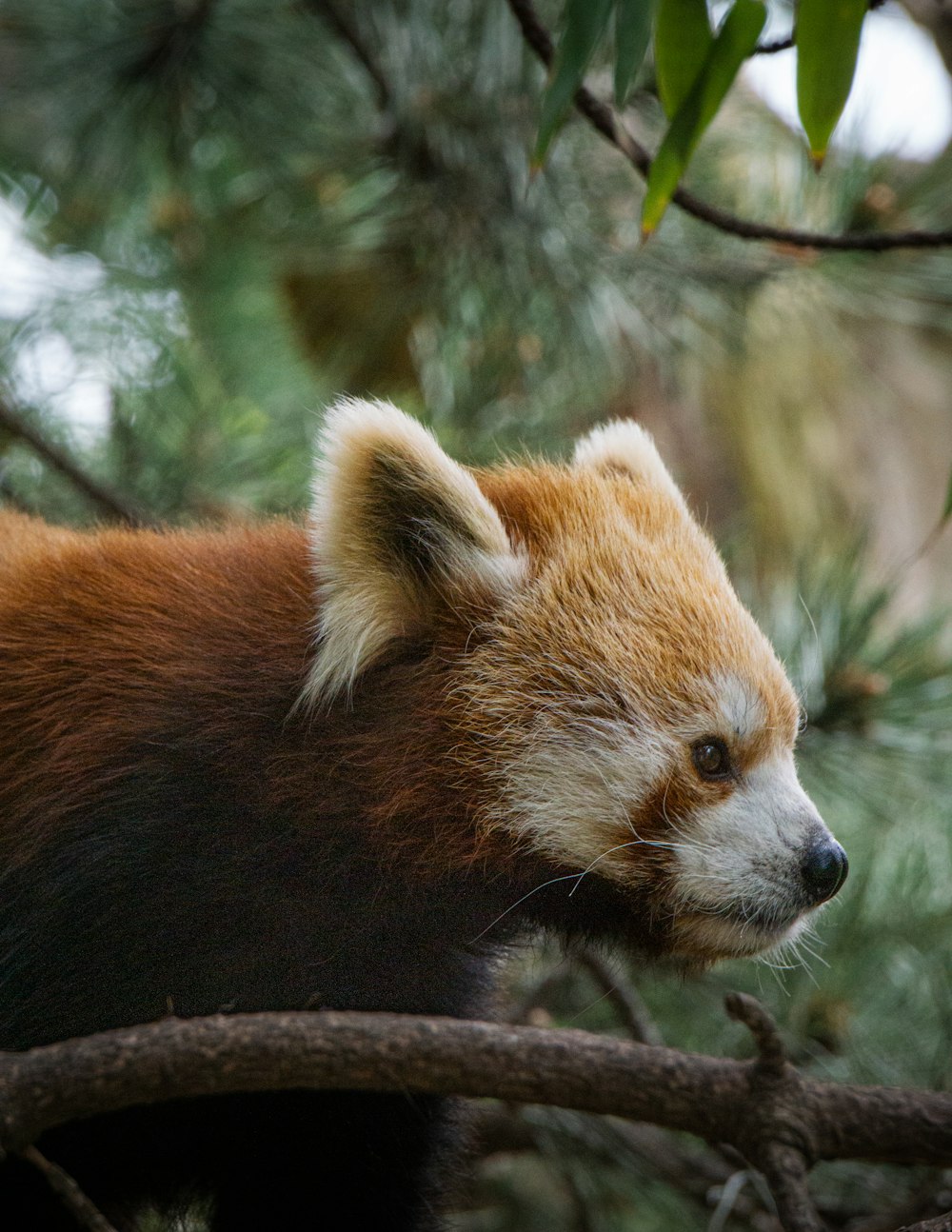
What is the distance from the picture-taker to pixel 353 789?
1700 millimetres

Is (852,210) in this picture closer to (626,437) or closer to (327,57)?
(626,437)

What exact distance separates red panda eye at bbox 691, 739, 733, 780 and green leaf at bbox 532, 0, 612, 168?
898mm

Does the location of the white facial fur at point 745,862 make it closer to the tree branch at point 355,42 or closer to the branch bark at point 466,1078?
the branch bark at point 466,1078

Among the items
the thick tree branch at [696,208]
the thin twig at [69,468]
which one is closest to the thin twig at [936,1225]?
the thick tree branch at [696,208]

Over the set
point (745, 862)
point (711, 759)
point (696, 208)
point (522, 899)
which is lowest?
point (522, 899)

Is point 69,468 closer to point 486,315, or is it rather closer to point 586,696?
point 486,315

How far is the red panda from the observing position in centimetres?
163

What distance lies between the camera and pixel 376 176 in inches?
130

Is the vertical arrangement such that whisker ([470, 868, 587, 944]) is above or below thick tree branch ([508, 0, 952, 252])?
below

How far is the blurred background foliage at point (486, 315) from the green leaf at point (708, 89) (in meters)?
1.31

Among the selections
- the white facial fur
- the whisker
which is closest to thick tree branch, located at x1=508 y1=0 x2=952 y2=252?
the white facial fur

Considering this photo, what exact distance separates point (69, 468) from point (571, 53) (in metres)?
2.01

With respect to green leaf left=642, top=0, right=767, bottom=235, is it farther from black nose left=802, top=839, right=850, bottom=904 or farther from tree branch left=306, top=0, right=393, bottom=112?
tree branch left=306, top=0, right=393, bottom=112

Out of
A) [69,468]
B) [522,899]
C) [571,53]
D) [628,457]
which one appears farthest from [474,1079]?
[69,468]
